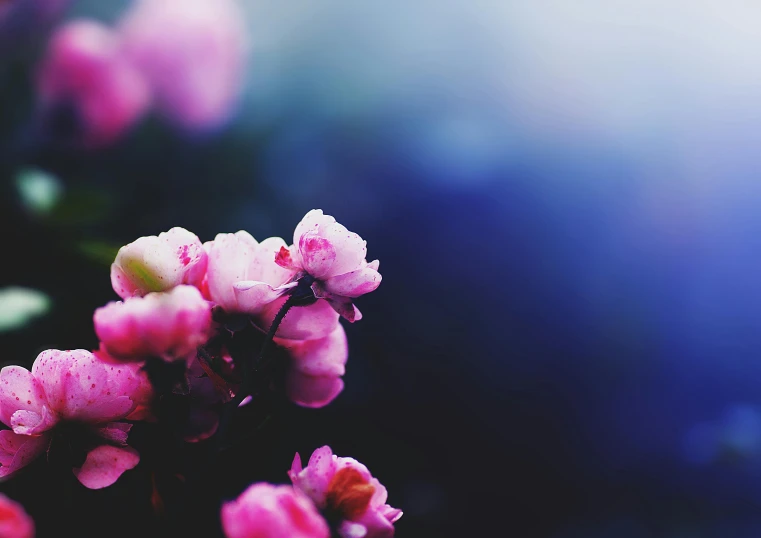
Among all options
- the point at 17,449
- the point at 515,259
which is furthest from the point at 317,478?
the point at 515,259

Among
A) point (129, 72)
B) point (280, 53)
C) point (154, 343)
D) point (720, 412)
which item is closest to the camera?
point (154, 343)

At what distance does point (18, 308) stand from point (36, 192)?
0.26 feet

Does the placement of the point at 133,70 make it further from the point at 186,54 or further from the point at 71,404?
the point at 71,404

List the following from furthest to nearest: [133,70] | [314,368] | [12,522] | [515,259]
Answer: [515,259]
[133,70]
[314,368]
[12,522]

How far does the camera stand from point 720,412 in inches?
30.0

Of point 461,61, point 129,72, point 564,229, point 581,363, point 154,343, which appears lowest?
point 154,343

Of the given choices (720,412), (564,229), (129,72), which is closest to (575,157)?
(564,229)

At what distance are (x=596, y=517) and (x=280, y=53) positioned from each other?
0.63 metres

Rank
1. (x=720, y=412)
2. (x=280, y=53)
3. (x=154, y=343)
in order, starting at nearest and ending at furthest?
(x=154, y=343), (x=280, y=53), (x=720, y=412)

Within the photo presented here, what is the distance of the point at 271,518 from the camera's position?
0.61 ft

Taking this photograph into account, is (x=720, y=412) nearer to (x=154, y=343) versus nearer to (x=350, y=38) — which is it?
(x=350, y=38)

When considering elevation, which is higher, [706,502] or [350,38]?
[350,38]

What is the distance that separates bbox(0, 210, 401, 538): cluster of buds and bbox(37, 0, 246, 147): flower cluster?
0.56 ft

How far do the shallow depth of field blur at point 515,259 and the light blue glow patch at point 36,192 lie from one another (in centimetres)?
14
